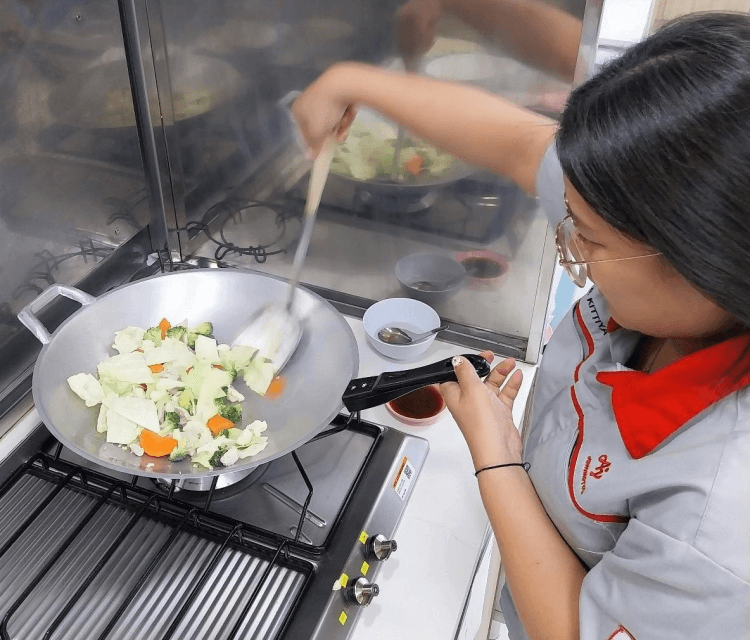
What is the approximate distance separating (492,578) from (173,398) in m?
0.56

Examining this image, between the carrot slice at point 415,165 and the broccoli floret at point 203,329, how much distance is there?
17.0 inches

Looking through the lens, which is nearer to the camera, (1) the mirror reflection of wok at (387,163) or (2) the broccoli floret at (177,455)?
(2) the broccoli floret at (177,455)

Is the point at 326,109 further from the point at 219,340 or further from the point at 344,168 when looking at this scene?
the point at 219,340

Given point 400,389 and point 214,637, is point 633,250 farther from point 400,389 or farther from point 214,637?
point 214,637

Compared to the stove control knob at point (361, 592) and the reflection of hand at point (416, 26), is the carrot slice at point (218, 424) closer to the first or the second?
the stove control knob at point (361, 592)

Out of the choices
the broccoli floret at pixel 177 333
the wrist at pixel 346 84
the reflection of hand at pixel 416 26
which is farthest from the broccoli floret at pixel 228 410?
the reflection of hand at pixel 416 26

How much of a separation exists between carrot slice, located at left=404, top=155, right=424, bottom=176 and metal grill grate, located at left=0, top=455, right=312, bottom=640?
64 centimetres

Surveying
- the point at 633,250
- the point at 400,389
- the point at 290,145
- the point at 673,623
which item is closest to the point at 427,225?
the point at 290,145

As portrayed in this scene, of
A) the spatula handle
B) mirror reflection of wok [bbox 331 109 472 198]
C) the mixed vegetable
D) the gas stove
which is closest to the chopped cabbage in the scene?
the mixed vegetable

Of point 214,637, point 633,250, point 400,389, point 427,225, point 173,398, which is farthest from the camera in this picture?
point 427,225

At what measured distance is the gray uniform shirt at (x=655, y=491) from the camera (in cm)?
61

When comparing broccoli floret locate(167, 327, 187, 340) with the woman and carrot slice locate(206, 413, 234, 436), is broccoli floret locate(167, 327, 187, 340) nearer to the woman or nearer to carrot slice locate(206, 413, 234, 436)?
carrot slice locate(206, 413, 234, 436)

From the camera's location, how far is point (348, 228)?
1311 millimetres

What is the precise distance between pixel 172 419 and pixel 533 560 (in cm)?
55
